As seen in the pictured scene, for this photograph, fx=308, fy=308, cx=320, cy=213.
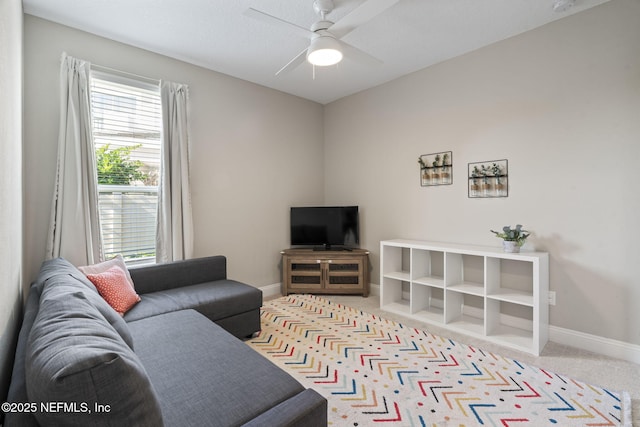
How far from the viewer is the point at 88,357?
0.73m

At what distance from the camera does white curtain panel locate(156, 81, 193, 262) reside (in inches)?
123

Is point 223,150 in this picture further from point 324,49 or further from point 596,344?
point 596,344

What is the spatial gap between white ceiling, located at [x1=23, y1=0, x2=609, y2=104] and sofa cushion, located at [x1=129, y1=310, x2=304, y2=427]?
2.27 meters

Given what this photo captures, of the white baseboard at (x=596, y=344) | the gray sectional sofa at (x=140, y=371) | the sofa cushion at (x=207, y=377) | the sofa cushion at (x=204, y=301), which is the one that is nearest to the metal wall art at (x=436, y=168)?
the white baseboard at (x=596, y=344)

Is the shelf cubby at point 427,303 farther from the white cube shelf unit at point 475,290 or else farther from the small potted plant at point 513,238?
the small potted plant at point 513,238

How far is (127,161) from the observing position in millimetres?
3023

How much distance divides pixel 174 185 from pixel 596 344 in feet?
13.2

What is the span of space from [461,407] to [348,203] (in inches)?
118

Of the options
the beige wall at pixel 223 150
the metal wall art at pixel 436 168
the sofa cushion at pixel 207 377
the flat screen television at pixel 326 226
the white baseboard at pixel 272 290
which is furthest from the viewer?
Result: the flat screen television at pixel 326 226

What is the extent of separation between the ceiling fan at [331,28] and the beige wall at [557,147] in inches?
57.2

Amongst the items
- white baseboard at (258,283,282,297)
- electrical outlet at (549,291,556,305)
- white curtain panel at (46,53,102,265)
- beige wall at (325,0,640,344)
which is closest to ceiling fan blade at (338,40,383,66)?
beige wall at (325,0,640,344)

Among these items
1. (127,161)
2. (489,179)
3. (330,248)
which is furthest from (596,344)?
(127,161)

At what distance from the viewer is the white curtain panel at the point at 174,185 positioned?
3129 millimetres

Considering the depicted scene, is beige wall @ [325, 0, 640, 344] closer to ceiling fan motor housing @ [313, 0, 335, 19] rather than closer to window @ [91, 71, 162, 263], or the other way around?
ceiling fan motor housing @ [313, 0, 335, 19]
